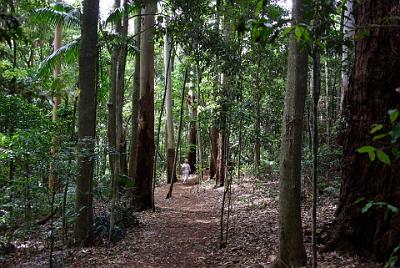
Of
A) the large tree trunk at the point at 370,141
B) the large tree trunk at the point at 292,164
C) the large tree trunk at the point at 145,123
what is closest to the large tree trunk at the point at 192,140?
the large tree trunk at the point at 145,123

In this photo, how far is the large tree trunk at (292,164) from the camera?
540cm

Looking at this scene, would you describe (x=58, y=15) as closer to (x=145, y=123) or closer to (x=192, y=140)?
(x=145, y=123)

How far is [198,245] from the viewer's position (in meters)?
8.70

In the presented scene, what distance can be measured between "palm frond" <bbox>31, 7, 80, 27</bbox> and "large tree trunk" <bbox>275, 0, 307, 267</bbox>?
7.77 meters

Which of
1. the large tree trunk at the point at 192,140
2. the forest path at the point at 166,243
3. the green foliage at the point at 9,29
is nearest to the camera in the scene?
the green foliage at the point at 9,29

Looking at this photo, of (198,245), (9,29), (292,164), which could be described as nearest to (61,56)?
(198,245)

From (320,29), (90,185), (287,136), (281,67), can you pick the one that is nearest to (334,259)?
(287,136)

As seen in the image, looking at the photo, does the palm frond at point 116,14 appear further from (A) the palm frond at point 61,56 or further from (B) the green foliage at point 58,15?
(A) the palm frond at point 61,56

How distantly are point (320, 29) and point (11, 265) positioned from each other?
24.2 ft

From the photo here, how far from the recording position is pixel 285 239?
563 cm

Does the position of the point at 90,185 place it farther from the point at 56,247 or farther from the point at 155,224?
the point at 155,224

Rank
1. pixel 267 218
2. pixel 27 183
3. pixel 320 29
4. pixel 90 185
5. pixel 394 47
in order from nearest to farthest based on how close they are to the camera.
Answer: pixel 320 29 → pixel 394 47 → pixel 27 183 → pixel 90 185 → pixel 267 218

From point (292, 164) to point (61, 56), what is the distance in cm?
860

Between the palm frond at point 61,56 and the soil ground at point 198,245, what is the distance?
5325 millimetres
